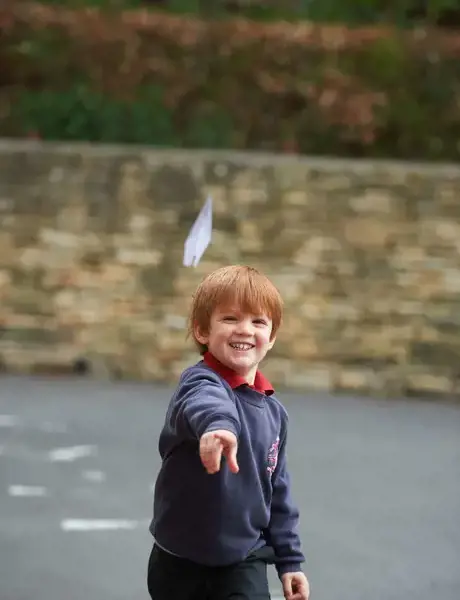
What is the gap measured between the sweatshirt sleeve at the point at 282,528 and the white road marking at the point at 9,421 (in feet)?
15.1

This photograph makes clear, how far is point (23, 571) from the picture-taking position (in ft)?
14.3

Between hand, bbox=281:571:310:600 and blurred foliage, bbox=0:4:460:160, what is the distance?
7.09m

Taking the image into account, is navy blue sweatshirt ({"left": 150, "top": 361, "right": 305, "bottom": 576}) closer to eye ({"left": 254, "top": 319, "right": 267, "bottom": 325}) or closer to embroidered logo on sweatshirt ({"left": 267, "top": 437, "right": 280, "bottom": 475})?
embroidered logo on sweatshirt ({"left": 267, "top": 437, "right": 280, "bottom": 475})

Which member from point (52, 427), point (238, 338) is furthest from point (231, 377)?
point (52, 427)

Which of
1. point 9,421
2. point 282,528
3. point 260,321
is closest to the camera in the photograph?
point 260,321

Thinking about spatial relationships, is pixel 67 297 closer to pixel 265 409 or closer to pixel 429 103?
pixel 429 103

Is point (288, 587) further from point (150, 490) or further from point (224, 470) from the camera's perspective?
point (150, 490)

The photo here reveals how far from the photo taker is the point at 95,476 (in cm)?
580

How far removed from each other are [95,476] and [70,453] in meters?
0.54

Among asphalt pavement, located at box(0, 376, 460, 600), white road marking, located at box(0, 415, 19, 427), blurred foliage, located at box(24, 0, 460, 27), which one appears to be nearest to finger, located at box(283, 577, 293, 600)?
asphalt pavement, located at box(0, 376, 460, 600)

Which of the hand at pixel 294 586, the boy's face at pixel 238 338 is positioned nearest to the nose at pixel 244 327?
the boy's face at pixel 238 338

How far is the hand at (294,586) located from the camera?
258 centimetres

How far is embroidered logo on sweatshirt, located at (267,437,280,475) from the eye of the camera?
2.47m

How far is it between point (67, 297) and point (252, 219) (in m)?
1.70
